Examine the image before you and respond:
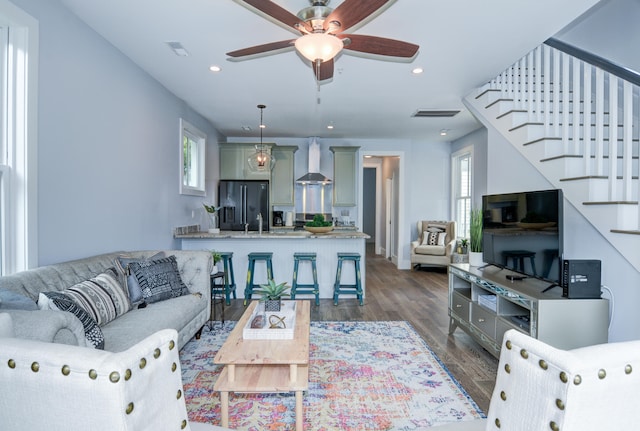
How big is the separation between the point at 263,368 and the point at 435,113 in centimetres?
444

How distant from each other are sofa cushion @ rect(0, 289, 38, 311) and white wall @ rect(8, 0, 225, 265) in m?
0.76

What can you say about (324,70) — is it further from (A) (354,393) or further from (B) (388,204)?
(B) (388,204)

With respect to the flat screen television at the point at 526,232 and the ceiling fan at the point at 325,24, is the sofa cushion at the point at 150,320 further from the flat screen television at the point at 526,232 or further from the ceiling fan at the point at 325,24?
the flat screen television at the point at 526,232

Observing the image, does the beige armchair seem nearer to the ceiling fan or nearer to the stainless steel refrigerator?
the stainless steel refrigerator

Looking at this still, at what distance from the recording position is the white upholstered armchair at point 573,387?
2.22ft

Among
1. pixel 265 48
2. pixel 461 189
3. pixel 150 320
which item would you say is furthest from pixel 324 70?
pixel 461 189

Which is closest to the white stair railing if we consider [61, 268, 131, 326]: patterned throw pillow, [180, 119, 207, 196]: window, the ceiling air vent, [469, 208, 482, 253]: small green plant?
[469, 208, 482, 253]: small green plant

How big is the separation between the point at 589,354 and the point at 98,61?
11.9 feet

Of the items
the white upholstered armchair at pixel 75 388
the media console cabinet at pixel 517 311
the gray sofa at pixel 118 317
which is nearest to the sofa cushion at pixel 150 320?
the gray sofa at pixel 118 317

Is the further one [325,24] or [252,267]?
[252,267]

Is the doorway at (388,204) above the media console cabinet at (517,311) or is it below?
above

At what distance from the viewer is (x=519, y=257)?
2.90 metres

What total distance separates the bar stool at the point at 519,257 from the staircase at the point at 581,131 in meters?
0.49

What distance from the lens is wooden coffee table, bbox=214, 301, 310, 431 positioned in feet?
6.18
